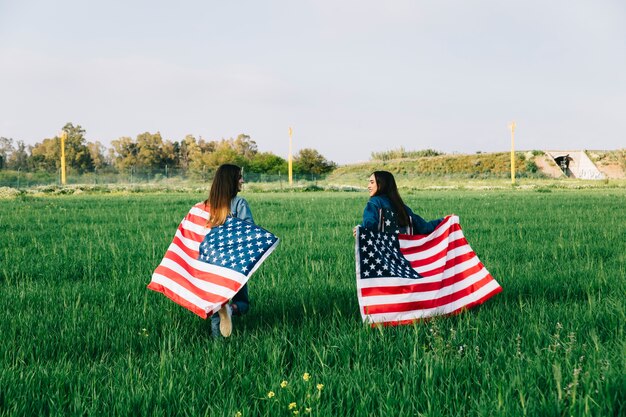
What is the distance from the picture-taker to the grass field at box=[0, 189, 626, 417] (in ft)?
9.50

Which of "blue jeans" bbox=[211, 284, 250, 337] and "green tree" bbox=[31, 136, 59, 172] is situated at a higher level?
"green tree" bbox=[31, 136, 59, 172]

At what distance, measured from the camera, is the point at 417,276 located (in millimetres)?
4988

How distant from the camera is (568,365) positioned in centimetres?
319

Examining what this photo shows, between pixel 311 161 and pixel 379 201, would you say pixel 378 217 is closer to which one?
pixel 379 201

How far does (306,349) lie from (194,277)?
4.49ft

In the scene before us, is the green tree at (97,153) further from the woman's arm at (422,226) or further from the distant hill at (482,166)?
the woman's arm at (422,226)

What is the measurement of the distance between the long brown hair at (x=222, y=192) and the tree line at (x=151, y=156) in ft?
213

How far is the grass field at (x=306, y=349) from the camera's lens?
9.50 ft

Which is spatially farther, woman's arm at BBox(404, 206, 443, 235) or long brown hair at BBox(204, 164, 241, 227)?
woman's arm at BBox(404, 206, 443, 235)

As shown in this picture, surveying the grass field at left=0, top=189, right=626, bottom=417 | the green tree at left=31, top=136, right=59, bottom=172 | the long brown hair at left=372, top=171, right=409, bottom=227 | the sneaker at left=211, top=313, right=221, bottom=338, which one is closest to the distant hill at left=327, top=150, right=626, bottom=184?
the green tree at left=31, top=136, right=59, bottom=172

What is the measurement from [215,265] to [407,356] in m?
1.84

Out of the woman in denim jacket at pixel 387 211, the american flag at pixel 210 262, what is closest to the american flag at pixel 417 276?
the woman in denim jacket at pixel 387 211

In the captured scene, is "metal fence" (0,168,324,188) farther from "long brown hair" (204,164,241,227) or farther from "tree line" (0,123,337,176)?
"long brown hair" (204,164,241,227)

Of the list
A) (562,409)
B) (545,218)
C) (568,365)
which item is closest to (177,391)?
(562,409)
